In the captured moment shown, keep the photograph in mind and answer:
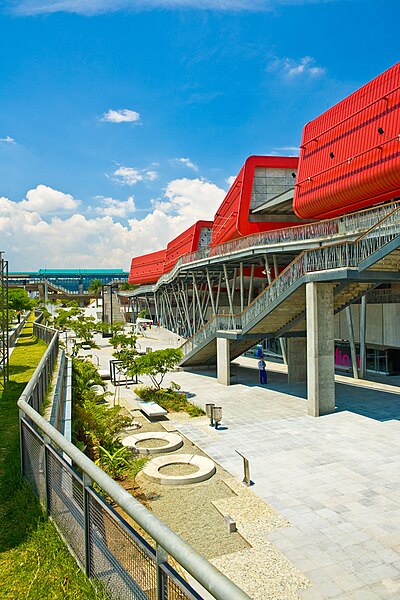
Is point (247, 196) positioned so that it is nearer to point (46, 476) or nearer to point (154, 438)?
point (154, 438)

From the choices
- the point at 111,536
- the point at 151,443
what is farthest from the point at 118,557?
the point at 151,443

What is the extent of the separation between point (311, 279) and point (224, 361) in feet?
31.3

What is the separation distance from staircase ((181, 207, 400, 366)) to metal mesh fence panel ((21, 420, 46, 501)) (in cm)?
1417

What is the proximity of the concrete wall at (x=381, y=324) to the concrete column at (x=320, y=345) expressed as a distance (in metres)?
8.63

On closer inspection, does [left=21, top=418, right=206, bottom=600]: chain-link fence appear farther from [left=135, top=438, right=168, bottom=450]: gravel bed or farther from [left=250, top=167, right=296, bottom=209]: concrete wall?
[left=250, top=167, right=296, bottom=209]: concrete wall

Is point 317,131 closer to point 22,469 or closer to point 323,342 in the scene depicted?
point 323,342

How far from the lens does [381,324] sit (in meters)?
27.3

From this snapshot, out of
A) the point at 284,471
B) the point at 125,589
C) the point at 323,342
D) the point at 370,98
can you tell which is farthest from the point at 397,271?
the point at 125,589

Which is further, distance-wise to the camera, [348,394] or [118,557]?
[348,394]

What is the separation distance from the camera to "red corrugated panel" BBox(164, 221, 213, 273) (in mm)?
63062

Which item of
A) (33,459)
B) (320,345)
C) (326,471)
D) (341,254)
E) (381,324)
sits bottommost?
(326,471)

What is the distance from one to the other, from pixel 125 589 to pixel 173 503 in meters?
8.45

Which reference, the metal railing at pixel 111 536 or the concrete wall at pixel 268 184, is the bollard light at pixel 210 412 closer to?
the metal railing at pixel 111 536

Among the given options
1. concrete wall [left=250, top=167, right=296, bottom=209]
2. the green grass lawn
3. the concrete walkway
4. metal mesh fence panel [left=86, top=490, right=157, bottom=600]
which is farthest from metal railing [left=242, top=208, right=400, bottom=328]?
concrete wall [left=250, top=167, right=296, bottom=209]
